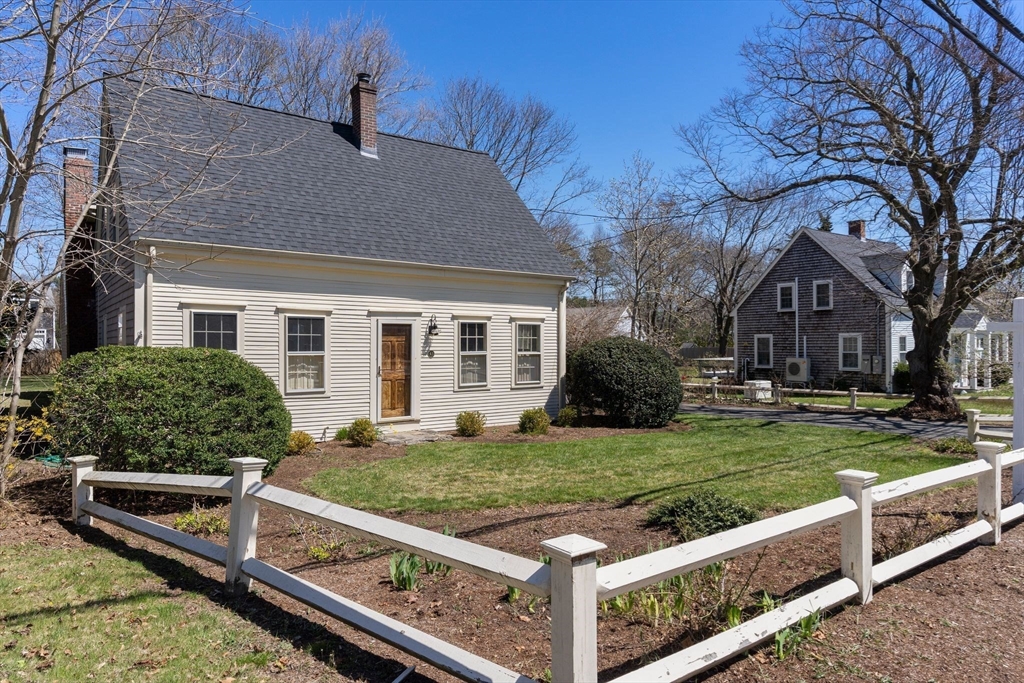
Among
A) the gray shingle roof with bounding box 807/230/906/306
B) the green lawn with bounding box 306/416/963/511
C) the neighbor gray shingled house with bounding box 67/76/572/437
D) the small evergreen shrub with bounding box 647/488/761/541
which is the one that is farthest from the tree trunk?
the small evergreen shrub with bounding box 647/488/761/541

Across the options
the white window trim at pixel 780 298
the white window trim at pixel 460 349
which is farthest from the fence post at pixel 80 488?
the white window trim at pixel 780 298

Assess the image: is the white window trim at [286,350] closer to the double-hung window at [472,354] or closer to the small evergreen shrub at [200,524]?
the double-hung window at [472,354]

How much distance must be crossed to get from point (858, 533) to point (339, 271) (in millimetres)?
10612

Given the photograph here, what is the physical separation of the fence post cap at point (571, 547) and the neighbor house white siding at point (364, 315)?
9741 millimetres

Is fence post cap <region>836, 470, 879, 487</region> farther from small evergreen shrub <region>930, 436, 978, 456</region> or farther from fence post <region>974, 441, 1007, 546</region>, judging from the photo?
small evergreen shrub <region>930, 436, 978, 456</region>

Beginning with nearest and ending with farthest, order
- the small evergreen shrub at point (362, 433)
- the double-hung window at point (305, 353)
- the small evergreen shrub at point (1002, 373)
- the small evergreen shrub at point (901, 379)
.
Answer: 1. the small evergreen shrub at point (362, 433)
2. the double-hung window at point (305, 353)
3. the small evergreen shrub at point (1002, 373)
4. the small evergreen shrub at point (901, 379)

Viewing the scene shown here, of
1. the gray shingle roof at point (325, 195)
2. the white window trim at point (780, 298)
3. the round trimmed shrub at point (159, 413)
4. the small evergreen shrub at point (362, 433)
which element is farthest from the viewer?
the white window trim at point (780, 298)

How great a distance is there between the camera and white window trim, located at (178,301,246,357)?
37.1 feet

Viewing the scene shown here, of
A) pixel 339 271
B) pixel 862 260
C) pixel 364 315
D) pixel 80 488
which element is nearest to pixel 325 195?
pixel 339 271

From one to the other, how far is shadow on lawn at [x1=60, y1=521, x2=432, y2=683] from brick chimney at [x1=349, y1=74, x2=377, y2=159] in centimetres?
1186

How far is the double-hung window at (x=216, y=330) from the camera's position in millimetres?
11492

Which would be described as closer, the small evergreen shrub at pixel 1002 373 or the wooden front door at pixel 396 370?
the wooden front door at pixel 396 370

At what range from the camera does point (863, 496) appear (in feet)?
14.4

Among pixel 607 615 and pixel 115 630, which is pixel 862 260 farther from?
pixel 115 630
